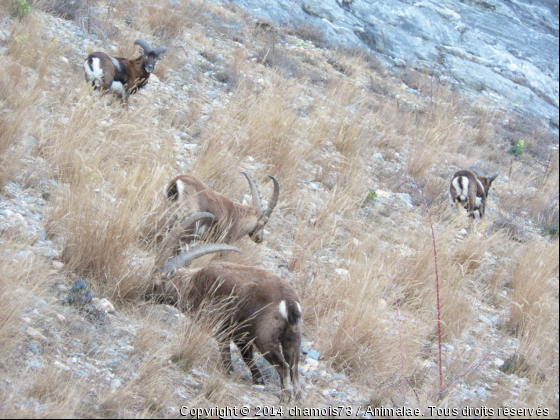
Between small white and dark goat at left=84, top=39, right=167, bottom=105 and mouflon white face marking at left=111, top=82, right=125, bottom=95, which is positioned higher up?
small white and dark goat at left=84, top=39, right=167, bottom=105

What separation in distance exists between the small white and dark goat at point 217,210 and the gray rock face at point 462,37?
12.6 metres

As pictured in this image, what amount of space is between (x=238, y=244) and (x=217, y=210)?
1.62 ft

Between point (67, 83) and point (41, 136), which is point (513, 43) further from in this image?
point (41, 136)

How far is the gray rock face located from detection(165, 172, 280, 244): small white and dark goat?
→ 12.6 metres

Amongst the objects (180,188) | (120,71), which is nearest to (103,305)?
(180,188)

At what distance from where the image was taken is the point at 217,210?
6.26 meters

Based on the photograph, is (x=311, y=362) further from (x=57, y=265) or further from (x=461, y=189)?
(x=461, y=189)

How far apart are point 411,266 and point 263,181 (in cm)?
255

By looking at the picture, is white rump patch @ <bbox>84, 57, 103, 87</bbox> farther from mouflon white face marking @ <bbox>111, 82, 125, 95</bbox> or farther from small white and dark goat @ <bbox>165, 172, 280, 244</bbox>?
small white and dark goat @ <bbox>165, 172, 280, 244</bbox>

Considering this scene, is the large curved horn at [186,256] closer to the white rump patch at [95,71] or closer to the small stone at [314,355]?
the small stone at [314,355]

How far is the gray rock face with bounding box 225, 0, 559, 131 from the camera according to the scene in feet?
65.5

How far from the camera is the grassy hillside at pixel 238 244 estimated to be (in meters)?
3.94

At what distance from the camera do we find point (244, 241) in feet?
21.6

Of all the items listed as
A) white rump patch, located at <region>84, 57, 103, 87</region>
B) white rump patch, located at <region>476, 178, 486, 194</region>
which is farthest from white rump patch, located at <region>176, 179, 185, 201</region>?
white rump patch, located at <region>476, 178, 486, 194</region>
